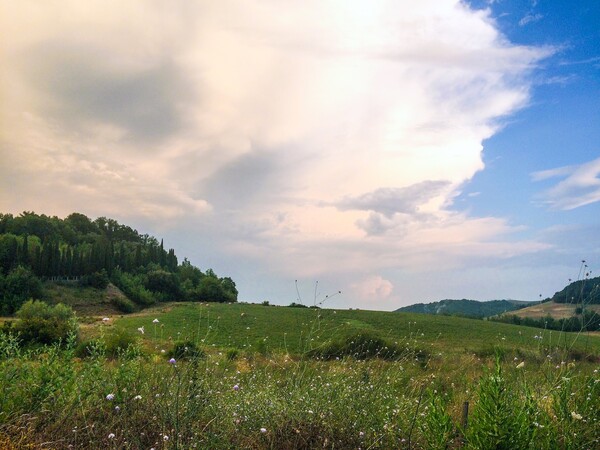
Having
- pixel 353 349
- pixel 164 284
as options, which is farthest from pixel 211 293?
pixel 353 349

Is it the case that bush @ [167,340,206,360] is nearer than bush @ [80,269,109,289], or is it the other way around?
bush @ [167,340,206,360]

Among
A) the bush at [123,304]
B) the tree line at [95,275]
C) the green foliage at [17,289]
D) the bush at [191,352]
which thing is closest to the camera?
the bush at [191,352]

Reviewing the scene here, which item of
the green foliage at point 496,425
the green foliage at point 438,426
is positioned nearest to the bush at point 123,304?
the green foliage at point 438,426

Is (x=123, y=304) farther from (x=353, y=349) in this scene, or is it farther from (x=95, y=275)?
(x=353, y=349)

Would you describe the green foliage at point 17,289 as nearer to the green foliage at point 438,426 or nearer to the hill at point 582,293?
the hill at point 582,293

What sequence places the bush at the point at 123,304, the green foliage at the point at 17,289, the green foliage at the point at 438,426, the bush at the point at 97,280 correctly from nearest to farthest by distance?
the green foliage at the point at 438,426, the green foliage at the point at 17,289, the bush at the point at 123,304, the bush at the point at 97,280

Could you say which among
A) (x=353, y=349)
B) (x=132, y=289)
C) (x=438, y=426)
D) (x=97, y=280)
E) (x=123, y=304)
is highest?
(x=97, y=280)

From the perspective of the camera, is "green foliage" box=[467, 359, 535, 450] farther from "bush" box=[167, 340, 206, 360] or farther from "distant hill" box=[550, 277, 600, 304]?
"distant hill" box=[550, 277, 600, 304]

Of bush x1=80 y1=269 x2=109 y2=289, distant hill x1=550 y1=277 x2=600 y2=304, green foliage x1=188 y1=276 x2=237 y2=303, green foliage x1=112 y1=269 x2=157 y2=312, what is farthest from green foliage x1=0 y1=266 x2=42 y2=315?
distant hill x1=550 y1=277 x2=600 y2=304

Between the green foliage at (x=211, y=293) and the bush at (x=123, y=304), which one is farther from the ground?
the green foliage at (x=211, y=293)

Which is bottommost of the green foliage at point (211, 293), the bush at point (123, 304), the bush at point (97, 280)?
the bush at point (123, 304)

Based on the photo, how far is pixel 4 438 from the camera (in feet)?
15.1

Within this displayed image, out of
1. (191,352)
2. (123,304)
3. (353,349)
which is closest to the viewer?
(191,352)

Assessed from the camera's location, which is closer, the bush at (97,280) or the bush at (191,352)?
the bush at (191,352)
